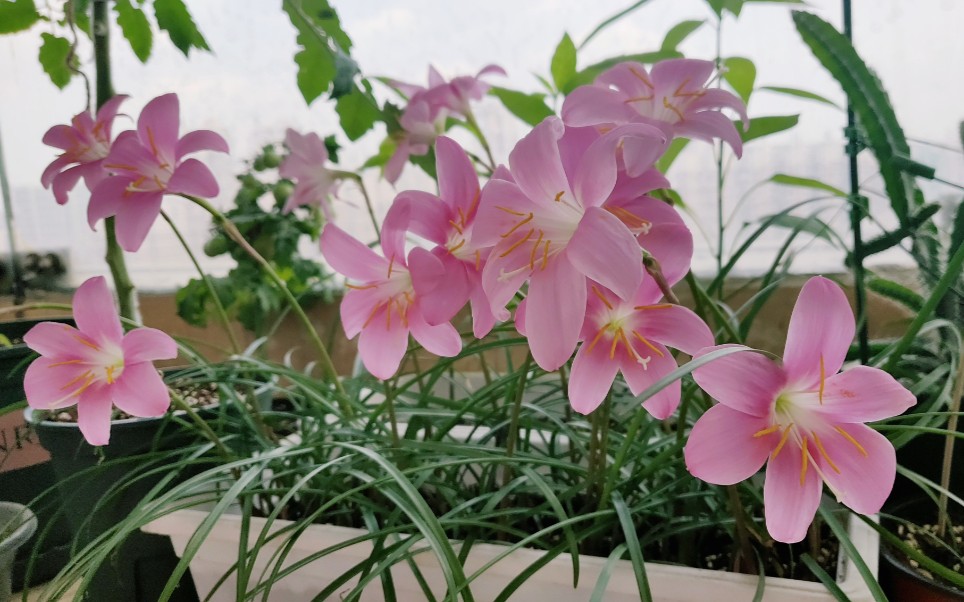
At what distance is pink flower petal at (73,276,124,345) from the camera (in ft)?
1.43

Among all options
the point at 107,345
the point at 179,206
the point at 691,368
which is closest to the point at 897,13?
the point at 691,368

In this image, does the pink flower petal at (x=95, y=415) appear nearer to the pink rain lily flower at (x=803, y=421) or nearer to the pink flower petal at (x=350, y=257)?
the pink flower petal at (x=350, y=257)

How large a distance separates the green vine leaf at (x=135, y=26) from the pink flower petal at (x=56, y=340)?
0.98 feet

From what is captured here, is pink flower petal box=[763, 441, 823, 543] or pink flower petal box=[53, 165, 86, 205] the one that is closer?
pink flower petal box=[763, 441, 823, 543]

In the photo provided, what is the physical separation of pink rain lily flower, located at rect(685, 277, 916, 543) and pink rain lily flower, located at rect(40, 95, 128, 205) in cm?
46

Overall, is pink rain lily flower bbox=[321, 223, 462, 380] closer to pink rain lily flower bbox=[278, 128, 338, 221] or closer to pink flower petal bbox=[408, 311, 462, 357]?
pink flower petal bbox=[408, 311, 462, 357]

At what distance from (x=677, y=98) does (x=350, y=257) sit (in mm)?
222

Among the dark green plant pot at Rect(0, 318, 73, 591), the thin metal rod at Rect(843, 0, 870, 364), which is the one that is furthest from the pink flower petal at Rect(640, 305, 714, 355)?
the dark green plant pot at Rect(0, 318, 73, 591)

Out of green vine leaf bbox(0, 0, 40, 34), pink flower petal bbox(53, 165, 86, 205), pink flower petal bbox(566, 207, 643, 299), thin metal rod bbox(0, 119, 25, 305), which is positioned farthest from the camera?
thin metal rod bbox(0, 119, 25, 305)

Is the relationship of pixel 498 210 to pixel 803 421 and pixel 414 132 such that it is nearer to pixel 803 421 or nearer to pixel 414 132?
pixel 803 421

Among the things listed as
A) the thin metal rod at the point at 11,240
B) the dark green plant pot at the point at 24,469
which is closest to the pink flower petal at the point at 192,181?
the dark green plant pot at the point at 24,469

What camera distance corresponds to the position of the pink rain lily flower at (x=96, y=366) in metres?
0.43

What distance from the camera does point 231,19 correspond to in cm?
107

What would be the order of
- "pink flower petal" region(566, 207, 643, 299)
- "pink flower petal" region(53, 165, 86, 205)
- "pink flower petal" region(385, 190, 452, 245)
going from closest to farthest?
1. "pink flower petal" region(566, 207, 643, 299)
2. "pink flower petal" region(385, 190, 452, 245)
3. "pink flower petal" region(53, 165, 86, 205)
